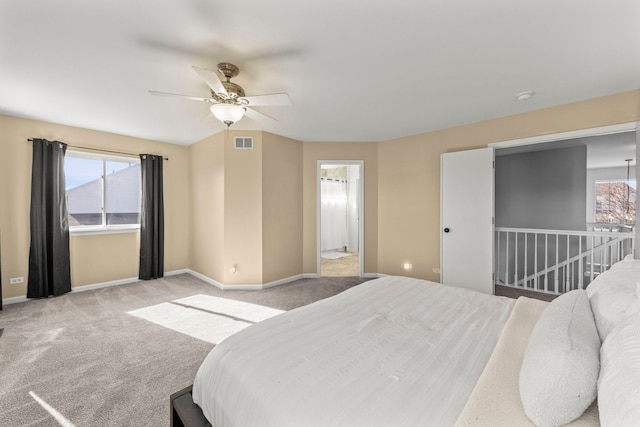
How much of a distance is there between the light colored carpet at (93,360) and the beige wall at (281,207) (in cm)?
72

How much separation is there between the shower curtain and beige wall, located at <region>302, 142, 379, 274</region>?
2173 mm

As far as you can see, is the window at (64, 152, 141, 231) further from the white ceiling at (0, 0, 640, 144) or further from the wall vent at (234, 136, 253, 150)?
the wall vent at (234, 136, 253, 150)

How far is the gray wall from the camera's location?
16.0ft

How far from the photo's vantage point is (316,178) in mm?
4594

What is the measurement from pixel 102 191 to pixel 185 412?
4.38 metres

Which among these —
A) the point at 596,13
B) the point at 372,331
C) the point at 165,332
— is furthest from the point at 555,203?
the point at 165,332

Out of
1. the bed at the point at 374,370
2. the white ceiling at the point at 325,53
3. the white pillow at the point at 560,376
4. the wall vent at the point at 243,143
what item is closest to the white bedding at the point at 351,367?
the bed at the point at 374,370

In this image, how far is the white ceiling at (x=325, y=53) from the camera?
159 centimetres

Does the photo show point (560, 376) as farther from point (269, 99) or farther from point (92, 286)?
point (92, 286)

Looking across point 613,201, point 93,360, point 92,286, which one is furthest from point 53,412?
point 613,201

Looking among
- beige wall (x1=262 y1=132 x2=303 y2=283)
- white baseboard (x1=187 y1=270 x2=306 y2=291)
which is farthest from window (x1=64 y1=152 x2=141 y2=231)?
beige wall (x1=262 y1=132 x2=303 y2=283)

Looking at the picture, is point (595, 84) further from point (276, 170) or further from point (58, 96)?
point (58, 96)

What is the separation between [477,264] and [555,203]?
298cm

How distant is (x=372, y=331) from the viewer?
135 cm
